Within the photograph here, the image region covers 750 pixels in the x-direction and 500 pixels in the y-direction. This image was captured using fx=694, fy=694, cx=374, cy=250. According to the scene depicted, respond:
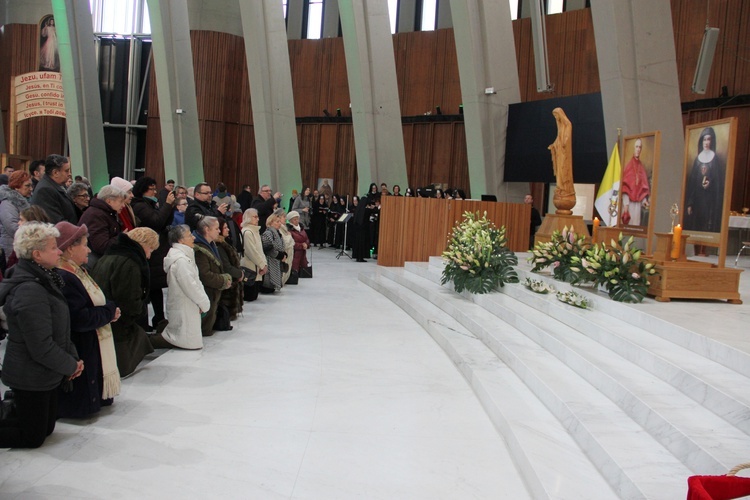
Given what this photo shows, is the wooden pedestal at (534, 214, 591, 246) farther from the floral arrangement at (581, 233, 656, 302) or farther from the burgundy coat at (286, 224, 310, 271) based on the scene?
the burgundy coat at (286, 224, 310, 271)

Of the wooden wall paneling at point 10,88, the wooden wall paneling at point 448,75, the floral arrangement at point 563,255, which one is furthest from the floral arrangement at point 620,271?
the wooden wall paneling at point 10,88

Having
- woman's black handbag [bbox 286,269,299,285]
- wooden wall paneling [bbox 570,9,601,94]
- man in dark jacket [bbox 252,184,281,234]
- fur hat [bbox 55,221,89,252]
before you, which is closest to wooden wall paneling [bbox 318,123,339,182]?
wooden wall paneling [bbox 570,9,601,94]

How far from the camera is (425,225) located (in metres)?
13.1

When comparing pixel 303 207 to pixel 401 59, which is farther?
pixel 401 59

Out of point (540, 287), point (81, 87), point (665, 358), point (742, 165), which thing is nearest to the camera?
point (665, 358)

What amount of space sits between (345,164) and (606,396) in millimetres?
20830

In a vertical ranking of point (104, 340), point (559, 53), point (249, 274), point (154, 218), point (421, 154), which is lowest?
point (249, 274)

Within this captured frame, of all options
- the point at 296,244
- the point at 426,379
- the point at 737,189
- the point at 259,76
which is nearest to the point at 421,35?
the point at 259,76

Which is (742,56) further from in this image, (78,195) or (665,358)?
(78,195)

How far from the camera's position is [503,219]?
509 inches

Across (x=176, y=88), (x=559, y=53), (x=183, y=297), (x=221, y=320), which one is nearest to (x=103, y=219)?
(x=183, y=297)

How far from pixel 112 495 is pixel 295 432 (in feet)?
4.43

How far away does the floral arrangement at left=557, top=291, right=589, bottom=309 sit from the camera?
22.2 feet

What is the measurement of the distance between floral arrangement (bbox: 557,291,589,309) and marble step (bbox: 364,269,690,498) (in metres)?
0.58
